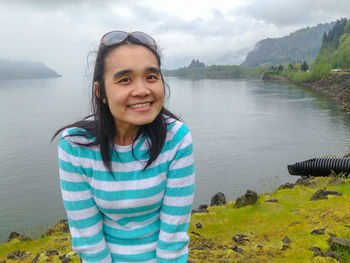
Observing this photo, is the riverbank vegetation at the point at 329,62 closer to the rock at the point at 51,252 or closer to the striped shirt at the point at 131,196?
the rock at the point at 51,252

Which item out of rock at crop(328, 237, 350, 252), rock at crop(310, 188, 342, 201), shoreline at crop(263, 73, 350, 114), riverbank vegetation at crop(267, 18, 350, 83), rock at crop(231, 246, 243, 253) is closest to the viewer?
rock at crop(328, 237, 350, 252)

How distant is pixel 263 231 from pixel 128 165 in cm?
509

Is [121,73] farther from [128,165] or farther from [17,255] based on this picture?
[17,255]

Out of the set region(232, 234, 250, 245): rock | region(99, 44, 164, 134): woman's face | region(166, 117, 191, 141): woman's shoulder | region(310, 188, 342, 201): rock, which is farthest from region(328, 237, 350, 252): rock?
region(99, 44, 164, 134): woman's face

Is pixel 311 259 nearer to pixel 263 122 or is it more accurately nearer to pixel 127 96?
pixel 127 96

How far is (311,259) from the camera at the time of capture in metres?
4.79

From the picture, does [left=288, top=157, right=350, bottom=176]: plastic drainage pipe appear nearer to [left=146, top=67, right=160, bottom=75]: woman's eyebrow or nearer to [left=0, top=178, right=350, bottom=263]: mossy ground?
[left=0, top=178, right=350, bottom=263]: mossy ground

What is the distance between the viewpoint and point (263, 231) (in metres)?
6.34

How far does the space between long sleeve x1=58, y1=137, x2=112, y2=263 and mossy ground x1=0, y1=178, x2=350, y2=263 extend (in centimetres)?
325

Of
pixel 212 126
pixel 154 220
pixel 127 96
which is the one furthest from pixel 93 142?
pixel 212 126

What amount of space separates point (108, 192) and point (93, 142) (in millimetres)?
365

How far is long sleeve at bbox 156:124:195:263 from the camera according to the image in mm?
A: 2129

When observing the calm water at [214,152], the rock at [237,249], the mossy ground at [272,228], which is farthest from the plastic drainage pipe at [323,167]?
the rock at [237,249]

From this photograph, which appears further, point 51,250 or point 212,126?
point 212,126
